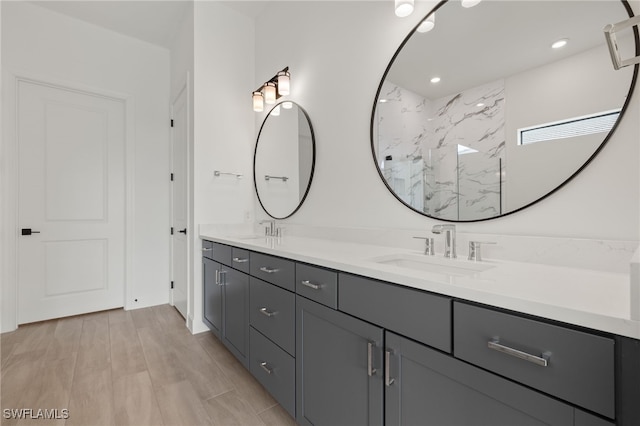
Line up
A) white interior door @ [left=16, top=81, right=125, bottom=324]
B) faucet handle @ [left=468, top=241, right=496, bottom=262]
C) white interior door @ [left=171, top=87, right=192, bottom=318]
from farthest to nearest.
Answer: white interior door @ [left=171, top=87, right=192, bottom=318]
white interior door @ [left=16, top=81, right=125, bottom=324]
faucet handle @ [left=468, top=241, right=496, bottom=262]

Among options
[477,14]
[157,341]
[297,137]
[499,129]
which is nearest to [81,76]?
[297,137]

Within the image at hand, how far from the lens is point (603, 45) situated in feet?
3.12

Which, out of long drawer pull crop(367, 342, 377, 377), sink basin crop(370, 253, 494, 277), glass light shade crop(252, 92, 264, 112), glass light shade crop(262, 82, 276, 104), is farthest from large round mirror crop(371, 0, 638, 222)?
glass light shade crop(252, 92, 264, 112)

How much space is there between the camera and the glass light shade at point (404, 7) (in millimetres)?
1416

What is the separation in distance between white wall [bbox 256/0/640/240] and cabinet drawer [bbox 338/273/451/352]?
23.9 inches

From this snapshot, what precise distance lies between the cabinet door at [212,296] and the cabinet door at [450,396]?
5.20ft

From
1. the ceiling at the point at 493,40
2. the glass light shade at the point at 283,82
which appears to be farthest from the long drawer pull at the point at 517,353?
the glass light shade at the point at 283,82

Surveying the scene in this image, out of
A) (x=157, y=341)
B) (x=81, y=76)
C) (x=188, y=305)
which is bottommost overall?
(x=157, y=341)

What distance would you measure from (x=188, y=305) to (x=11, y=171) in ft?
6.61

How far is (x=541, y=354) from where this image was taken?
0.62 metres

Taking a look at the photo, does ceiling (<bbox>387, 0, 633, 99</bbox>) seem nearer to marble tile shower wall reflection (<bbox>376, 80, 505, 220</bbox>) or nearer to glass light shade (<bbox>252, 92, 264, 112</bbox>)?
marble tile shower wall reflection (<bbox>376, 80, 505, 220</bbox>)

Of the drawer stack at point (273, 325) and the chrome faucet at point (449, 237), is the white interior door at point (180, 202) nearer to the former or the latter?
the drawer stack at point (273, 325)

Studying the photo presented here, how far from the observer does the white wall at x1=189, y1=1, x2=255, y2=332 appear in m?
2.57

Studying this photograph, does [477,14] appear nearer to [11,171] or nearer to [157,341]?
[157,341]
